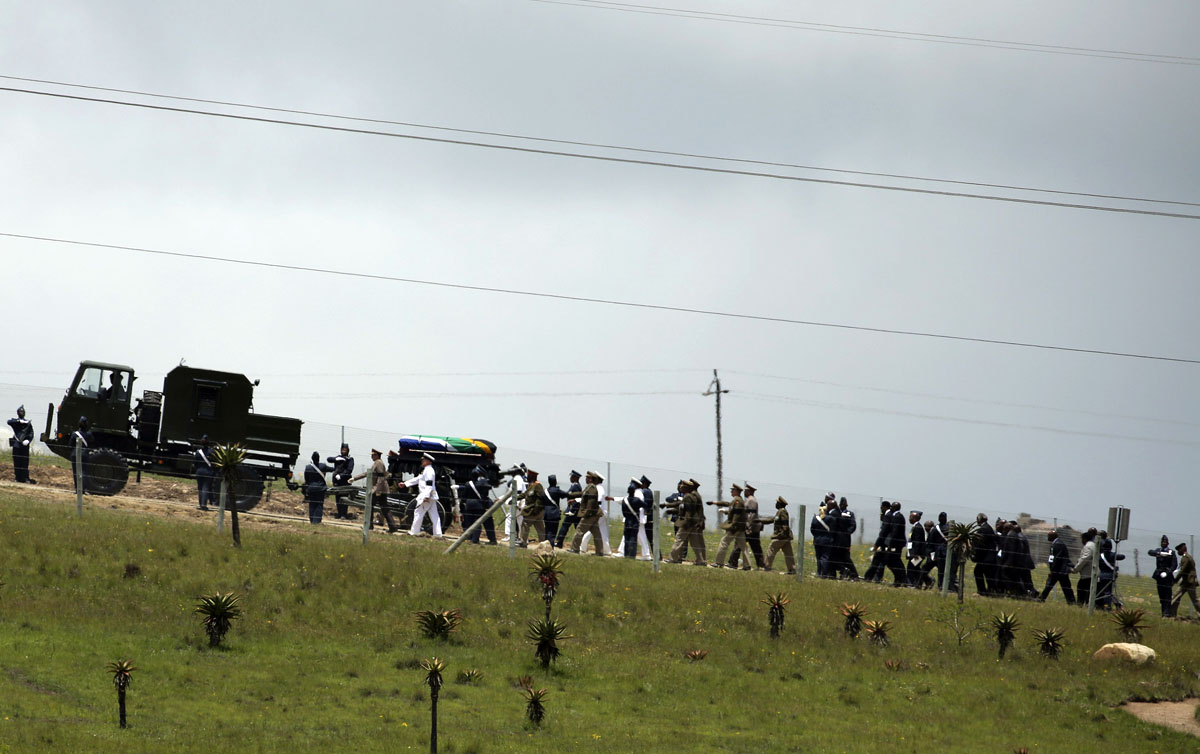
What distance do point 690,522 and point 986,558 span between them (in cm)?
604

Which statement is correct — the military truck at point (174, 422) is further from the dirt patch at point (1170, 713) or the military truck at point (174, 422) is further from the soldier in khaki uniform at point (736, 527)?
the dirt patch at point (1170, 713)

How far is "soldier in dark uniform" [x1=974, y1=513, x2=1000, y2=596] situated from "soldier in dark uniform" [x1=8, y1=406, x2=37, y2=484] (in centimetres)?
2068

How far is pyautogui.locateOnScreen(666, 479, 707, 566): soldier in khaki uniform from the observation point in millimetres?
26609

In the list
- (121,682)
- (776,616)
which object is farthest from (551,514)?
(121,682)

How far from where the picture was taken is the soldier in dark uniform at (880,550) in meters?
26.9

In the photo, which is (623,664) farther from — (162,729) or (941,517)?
(941,517)

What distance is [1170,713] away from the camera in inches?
771

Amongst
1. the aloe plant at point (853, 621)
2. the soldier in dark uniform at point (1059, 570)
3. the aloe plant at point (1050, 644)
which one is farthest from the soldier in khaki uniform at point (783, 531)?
the aloe plant at point (1050, 644)

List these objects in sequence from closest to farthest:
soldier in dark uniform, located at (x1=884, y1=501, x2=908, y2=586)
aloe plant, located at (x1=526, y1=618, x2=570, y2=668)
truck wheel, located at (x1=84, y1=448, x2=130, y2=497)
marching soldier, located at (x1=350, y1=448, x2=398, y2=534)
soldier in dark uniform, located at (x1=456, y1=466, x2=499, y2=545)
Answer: aloe plant, located at (x1=526, y1=618, x2=570, y2=668) < soldier in dark uniform, located at (x1=884, y1=501, x2=908, y2=586) < marching soldier, located at (x1=350, y1=448, x2=398, y2=534) < truck wheel, located at (x1=84, y1=448, x2=130, y2=497) < soldier in dark uniform, located at (x1=456, y1=466, x2=499, y2=545)

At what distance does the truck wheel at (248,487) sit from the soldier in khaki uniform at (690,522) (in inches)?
363

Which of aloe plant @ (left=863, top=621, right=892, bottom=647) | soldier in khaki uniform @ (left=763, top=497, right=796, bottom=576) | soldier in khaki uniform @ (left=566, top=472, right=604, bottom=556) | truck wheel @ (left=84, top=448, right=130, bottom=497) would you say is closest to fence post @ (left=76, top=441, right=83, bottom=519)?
truck wheel @ (left=84, top=448, right=130, bottom=497)

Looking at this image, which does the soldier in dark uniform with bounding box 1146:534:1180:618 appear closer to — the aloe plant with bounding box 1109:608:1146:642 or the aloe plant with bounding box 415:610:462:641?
the aloe plant with bounding box 1109:608:1146:642

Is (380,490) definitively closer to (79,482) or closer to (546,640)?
(79,482)

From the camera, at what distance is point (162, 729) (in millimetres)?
15000
